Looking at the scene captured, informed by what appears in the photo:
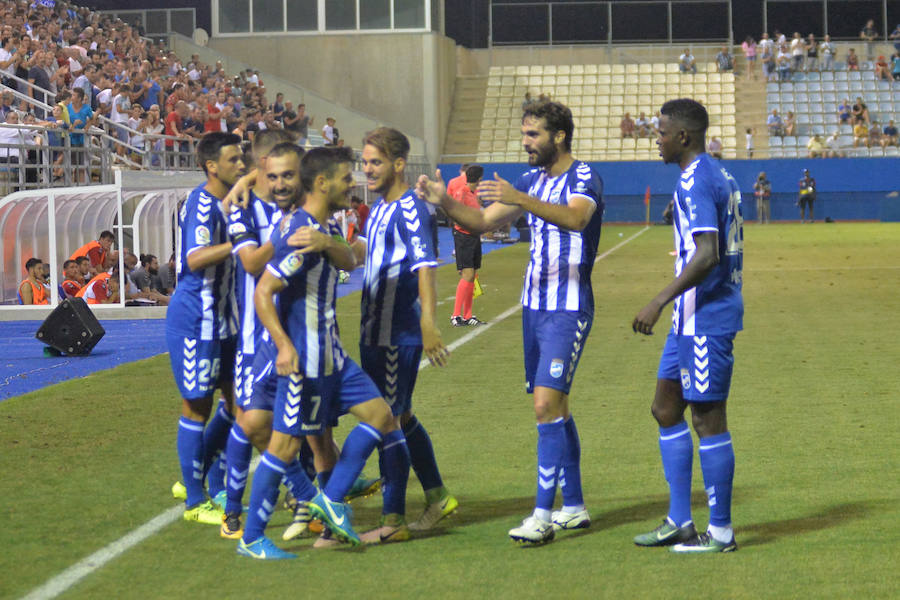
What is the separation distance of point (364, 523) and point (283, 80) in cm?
4412

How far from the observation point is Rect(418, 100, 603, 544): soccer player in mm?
6180

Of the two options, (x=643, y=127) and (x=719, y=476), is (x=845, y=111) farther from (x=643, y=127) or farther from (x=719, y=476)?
(x=719, y=476)

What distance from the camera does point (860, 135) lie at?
51.9m

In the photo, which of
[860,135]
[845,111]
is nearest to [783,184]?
[860,135]

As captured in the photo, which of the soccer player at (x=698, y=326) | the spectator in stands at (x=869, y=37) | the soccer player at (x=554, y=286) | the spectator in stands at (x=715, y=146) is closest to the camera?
the soccer player at (x=698, y=326)

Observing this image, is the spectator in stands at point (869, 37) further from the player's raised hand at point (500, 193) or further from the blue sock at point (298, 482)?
the blue sock at point (298, 482)

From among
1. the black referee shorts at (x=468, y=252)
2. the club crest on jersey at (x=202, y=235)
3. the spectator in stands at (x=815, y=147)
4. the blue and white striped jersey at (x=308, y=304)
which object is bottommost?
the black referee shorts at (x=468, y=252)

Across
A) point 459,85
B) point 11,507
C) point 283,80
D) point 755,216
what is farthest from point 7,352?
point 459,85

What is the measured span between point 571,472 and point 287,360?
1.66 metres

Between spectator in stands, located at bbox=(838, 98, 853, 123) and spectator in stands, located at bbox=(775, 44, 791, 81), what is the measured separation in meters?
2.91

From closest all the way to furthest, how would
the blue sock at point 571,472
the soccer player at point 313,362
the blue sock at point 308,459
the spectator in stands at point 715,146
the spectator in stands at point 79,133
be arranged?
the soccer player at point 313,362 < the blue sock at point 571,472 < the blue sock at point 308,459 < the spectator in stands at point 79,133 < the spectator in stands at point 715,146

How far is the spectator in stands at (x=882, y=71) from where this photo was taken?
2175 inches

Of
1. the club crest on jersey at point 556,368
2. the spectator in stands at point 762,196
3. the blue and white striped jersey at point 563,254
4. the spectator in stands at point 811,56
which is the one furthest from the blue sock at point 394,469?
the spectator in stands at point 811,56

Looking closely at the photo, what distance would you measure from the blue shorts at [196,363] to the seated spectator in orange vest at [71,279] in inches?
506
